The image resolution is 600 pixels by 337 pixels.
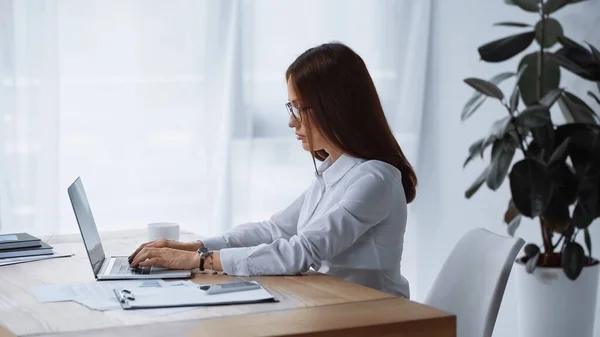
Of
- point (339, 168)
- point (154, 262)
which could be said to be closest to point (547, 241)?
point (339, 168)

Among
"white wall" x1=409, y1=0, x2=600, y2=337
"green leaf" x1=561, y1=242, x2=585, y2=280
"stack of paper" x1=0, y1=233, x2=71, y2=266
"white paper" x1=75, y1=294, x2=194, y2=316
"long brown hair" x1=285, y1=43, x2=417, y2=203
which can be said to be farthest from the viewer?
"white wall" x1=409, y1=0, x2=600, y2=337

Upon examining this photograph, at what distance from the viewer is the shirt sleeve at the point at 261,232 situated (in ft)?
8.71

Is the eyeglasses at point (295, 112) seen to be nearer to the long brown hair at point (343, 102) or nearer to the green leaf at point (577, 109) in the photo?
the long brown hair at point (343, 102)

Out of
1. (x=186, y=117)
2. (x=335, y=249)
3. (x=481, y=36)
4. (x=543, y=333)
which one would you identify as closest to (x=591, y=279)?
(x=543, y=333)

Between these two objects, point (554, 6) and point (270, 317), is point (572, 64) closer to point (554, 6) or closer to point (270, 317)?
point (554, 6)

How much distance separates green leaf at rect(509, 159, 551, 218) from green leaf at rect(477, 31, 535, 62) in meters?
0.33

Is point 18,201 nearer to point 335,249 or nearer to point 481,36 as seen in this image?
point 335,249

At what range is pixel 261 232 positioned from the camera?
2.72 meters

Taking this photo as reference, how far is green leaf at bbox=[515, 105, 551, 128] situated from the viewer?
2594 mm

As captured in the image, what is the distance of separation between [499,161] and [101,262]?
1153mm

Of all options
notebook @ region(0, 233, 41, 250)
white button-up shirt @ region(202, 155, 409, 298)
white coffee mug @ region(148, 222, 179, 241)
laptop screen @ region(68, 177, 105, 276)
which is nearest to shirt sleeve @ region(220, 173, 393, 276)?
white button-up shirt @ region(202, 155, 409, 298)

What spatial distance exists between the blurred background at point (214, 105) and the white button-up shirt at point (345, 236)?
51.7 inches

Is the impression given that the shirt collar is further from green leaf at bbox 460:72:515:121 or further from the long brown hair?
green leaf at bbox 460:72:515:121

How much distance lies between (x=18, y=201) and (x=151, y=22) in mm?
914
